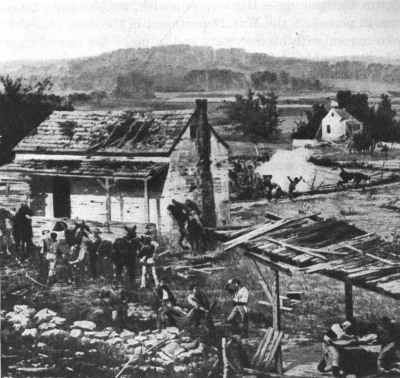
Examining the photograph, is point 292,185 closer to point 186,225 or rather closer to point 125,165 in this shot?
point 186,225

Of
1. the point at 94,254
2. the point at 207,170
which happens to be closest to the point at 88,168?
the point at 94,254

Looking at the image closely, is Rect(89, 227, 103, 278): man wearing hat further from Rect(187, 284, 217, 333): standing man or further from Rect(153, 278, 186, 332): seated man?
Rect(187, 284, 217, 333): standing man

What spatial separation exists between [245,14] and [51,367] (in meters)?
4.84

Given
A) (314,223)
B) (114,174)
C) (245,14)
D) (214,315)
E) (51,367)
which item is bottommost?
(51,367)

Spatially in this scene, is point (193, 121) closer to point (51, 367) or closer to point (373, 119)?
point (373, 119)

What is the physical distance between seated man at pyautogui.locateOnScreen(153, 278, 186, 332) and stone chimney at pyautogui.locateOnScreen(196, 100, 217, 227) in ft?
3.04

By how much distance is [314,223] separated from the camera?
27.6 feet

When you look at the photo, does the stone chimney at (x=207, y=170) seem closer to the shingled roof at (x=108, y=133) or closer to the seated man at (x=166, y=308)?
the shingled roof at (x=108, y=133)

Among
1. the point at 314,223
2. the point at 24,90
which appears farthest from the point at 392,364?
the point at 24,90

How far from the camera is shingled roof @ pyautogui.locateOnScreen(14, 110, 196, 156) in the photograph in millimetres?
8570

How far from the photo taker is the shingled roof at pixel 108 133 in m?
8.57

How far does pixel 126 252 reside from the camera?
8641 millimetres

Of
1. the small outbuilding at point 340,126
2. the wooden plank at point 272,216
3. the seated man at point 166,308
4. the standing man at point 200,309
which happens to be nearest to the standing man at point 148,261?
the seated man at point 166,308

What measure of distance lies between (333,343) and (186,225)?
219 cm
